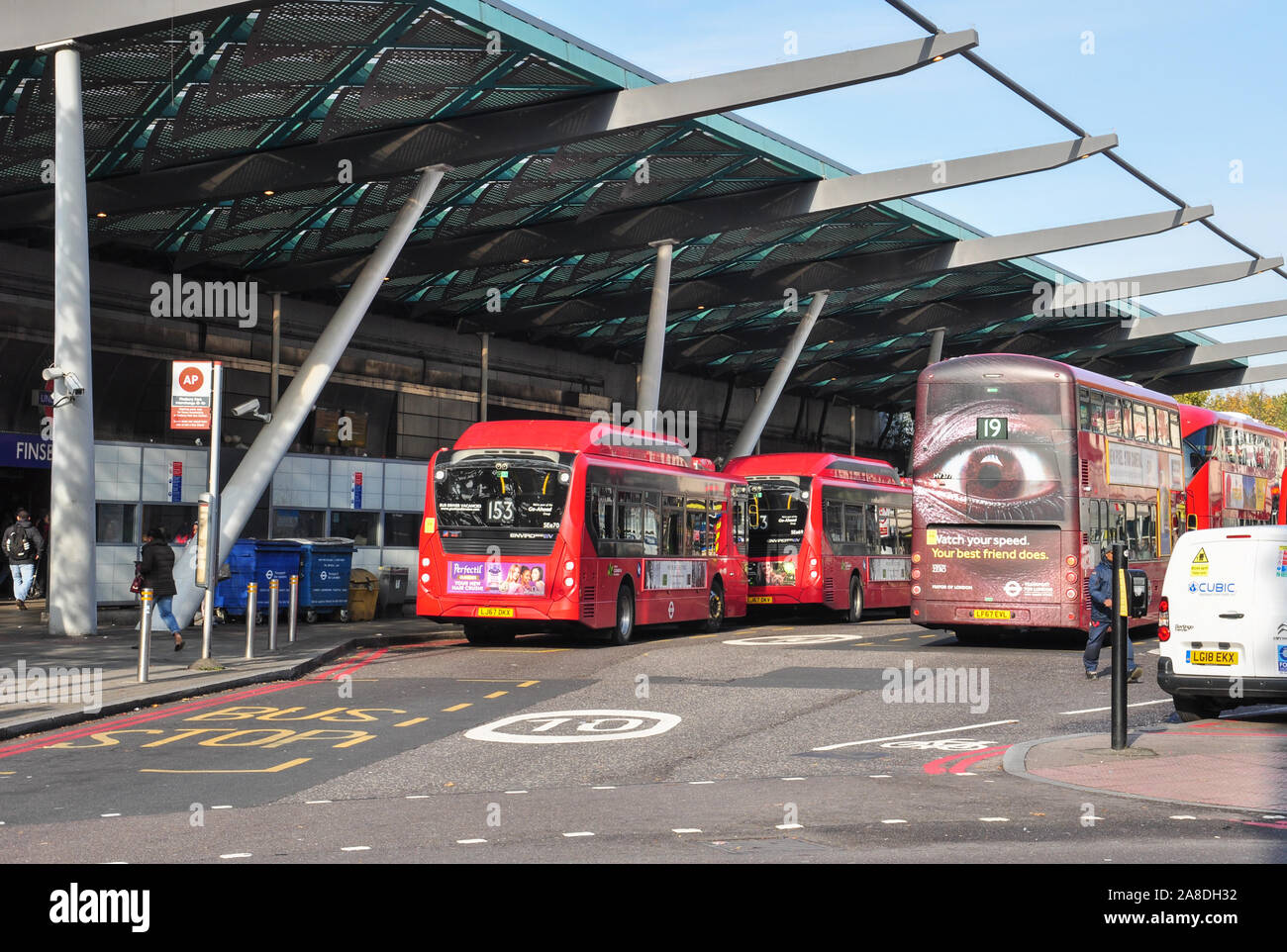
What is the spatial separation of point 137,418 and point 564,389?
774 inches

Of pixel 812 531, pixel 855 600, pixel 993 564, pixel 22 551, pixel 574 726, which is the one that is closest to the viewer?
pixel 574 726

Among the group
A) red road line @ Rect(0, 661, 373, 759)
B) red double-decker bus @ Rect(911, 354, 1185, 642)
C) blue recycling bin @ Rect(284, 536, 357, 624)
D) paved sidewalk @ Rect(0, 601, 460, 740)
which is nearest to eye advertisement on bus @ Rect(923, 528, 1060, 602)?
red double-decker bus @ Rect(911, 354, 1185, 642)

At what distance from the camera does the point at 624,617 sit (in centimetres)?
2441

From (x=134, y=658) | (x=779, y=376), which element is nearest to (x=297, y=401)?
(x=134, y=658)

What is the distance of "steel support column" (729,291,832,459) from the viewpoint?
46000mm

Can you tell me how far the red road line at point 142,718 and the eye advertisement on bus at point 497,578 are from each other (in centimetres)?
537

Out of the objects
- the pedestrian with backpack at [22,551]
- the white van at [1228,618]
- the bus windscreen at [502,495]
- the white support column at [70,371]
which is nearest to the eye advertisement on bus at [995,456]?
the bus windscreen at [502,495]

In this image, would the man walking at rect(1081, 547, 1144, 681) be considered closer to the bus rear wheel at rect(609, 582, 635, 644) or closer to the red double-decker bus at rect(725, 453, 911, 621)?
the bus rear wheel at rect(609, 582, 635, 644)

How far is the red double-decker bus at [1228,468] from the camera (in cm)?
2792

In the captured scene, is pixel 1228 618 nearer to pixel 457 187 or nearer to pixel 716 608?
pixel 716 608

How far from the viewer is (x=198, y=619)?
27109mm

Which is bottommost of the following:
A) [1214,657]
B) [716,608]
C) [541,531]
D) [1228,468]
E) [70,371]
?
[716,608]

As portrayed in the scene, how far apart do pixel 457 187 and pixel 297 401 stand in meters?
7.30

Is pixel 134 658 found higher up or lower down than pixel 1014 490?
lower down
